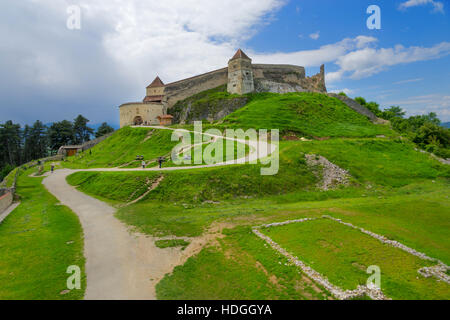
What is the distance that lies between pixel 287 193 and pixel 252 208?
5.33m

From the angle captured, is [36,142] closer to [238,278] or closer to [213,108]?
[213,108]

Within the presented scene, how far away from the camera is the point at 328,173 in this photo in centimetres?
2473

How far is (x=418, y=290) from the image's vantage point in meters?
7.85

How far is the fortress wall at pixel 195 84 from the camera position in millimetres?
69625

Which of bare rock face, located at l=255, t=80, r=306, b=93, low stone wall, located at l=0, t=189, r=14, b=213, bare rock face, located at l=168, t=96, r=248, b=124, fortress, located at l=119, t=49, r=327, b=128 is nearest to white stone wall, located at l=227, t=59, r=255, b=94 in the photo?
fortress, located at l=119, t=49, r=327, b=128

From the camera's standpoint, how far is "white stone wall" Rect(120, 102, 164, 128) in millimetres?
62875

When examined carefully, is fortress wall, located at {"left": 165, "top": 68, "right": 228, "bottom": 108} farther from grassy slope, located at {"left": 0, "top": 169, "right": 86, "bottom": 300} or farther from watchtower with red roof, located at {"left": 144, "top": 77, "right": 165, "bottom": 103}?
grassy slope, located at {"left": 0, "top": 169, "right": 86, "bottom": 300}

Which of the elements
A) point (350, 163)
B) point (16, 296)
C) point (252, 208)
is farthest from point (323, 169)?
point (16, 296)

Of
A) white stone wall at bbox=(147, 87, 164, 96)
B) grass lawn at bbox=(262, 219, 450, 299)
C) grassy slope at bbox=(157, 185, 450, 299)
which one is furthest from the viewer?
white stone wall at bbox=(147, 87, 164, 96)

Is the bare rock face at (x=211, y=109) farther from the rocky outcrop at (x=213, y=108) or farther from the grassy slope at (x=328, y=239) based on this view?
the grassy slope at (x=328, y=239)

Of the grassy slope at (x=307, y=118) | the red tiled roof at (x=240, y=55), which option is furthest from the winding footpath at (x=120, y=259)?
the red tiled roof at (x=240, y=55)

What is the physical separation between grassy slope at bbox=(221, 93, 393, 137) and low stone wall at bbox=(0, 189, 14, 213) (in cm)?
2992

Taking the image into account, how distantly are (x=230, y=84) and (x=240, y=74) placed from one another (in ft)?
13.2
